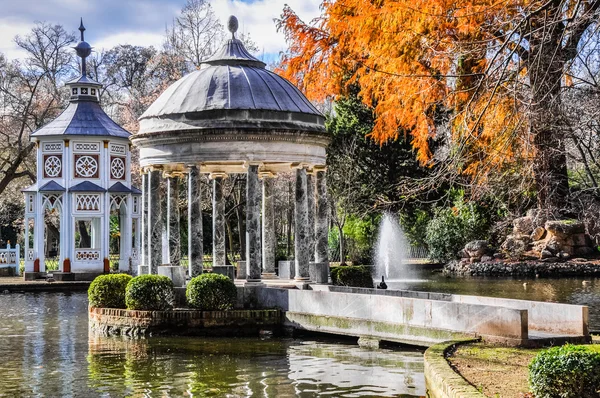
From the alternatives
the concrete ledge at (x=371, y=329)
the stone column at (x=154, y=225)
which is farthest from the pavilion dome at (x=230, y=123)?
the concrete ledge at (x=371, y=329)

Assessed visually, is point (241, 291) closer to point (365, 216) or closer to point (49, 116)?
point (365, 216)

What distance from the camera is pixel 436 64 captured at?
1866cm

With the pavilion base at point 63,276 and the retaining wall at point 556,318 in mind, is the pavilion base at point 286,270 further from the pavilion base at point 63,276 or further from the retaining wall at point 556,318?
the pavilion base at point 63,276

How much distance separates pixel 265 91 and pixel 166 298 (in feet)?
17.5

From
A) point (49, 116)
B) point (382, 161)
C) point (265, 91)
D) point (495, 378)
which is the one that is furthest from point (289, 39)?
point (495, 378)

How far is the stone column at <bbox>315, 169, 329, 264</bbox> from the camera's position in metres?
21.1

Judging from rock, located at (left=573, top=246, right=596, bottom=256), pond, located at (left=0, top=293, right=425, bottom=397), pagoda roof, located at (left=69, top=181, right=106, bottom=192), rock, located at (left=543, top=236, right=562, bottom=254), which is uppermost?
pagoda roof, located at (left=69, top=181, right=106, bottom=192)

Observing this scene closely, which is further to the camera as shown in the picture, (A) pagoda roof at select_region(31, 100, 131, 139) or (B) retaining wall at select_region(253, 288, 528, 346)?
(A) pagoda roof at select_region(31, 100, 131, 139)

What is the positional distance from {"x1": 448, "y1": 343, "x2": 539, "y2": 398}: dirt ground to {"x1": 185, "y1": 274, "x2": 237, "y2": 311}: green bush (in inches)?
270

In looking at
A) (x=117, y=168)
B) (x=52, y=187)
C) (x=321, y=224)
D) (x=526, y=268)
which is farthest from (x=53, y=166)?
(x=526, y=268)

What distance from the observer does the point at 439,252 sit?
3753 centimetres

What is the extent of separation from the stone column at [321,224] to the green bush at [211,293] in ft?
10.9

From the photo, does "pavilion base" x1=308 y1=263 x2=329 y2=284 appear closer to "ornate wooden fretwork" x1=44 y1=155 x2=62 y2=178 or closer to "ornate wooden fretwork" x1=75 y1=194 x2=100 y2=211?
"ornate wooden fretwork" x1=75 y1=194 x2=100 y2=211

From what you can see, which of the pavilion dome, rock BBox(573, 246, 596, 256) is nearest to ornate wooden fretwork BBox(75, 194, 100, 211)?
the pavilion dome
